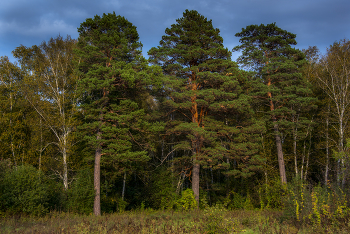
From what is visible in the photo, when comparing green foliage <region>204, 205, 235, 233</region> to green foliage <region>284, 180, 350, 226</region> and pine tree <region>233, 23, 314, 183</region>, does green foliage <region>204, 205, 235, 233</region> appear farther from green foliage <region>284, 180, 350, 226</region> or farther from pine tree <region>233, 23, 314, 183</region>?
pine tree <region>233, 23, 314, 183</region>

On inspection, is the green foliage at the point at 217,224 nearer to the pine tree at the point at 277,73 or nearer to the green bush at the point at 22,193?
the green bush at the point at 22,193

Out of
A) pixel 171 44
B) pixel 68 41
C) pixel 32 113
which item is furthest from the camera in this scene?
pixel 68 41

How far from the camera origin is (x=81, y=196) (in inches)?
543

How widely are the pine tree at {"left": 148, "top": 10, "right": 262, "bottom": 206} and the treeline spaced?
82mm

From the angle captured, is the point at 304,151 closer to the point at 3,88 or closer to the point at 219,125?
the point at 219,125

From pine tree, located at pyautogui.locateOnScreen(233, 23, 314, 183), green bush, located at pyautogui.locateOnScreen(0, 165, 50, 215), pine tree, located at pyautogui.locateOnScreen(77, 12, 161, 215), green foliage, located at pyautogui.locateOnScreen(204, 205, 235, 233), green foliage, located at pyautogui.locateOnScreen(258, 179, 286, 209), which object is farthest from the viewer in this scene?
pine tree, located at pyautogui.locateOnScreen(233, 23, 314, 183)

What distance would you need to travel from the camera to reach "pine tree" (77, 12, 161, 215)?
1387 cm

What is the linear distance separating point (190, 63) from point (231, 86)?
12.9 ft

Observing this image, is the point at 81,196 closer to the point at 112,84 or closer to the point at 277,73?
the point at 112,84

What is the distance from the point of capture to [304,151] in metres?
19.8

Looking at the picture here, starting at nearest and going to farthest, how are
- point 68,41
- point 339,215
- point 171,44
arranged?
point 339,215 < point 171,44 < point 68,41

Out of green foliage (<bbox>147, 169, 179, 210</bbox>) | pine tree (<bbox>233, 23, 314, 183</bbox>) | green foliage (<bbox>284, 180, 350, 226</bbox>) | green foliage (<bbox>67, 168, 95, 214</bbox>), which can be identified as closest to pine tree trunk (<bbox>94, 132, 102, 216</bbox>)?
green foliage (<bbox>67, 168, 95, 214</bbox>)

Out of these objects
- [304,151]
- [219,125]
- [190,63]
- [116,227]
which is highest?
[190,63]

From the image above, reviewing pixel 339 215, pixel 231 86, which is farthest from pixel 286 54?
pixel 339 215
